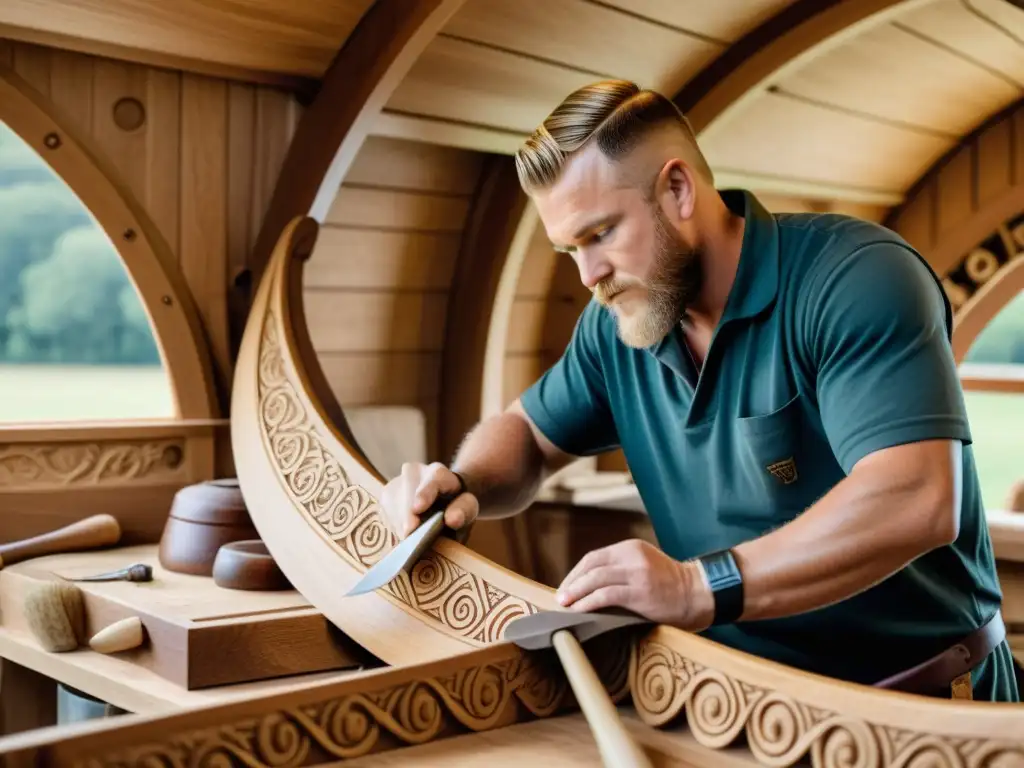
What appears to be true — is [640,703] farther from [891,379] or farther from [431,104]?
[431,104]

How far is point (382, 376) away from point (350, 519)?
88 cm

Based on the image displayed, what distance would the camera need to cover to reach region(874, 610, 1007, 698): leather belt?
129 cm

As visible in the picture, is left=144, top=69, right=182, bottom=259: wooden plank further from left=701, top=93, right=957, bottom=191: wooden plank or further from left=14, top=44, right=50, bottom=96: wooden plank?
left=701, top=93, right=957, bottom=191: wooden plank

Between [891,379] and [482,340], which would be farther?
[482,340]

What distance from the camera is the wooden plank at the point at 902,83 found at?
7.87 ft

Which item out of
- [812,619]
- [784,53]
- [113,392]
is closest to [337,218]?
[113,392]

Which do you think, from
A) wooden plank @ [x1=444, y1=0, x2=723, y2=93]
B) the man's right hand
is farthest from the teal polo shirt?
wooden plank @ [x1=444, y1=0, x2=723, y2=93]

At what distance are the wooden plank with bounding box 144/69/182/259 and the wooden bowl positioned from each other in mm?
637

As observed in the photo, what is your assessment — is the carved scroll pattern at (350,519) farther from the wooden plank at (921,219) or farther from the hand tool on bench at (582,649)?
the wooden plank at (921,219)

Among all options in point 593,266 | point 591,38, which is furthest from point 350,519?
point 591,38

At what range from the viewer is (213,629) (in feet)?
4.72

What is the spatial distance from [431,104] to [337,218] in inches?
11.3

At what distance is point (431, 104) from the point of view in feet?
6.88

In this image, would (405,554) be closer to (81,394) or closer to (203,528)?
(203,528)
